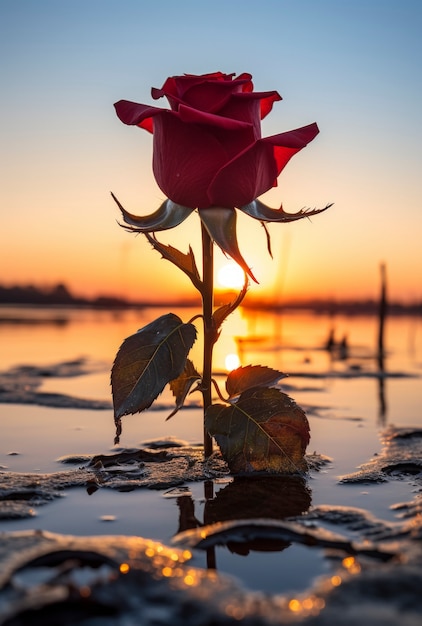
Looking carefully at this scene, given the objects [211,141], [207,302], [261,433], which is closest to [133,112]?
[211,141]

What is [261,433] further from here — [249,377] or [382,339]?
[382,339]

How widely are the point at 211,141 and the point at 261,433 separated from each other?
823 mm

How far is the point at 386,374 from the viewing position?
760 centimetres

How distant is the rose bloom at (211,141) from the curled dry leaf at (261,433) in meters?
0.55

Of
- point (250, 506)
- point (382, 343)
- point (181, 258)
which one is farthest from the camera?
point (382, 343)

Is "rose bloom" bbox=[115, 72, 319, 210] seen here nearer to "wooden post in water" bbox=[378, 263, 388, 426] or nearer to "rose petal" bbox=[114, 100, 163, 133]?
"rose petal" bbox=[114, 100, 163, 133]

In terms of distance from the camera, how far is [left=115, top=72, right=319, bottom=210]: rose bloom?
1.76m

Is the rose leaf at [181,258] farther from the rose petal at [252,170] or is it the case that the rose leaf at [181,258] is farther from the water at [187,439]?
the water at [187,439]

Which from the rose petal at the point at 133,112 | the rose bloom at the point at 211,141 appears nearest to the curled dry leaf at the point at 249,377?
the rose bloom at the point at 211,141

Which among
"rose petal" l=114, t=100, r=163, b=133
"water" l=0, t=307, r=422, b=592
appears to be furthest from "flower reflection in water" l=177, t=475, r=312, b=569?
"rose petal" l=114, t=100, r=163, b=133

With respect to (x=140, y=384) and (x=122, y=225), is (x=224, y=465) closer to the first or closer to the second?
(x=140, y=384)

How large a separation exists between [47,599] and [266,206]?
124 centimetres

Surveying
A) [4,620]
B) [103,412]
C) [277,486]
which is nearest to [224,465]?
[277,486]

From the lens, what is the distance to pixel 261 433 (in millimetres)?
1897
